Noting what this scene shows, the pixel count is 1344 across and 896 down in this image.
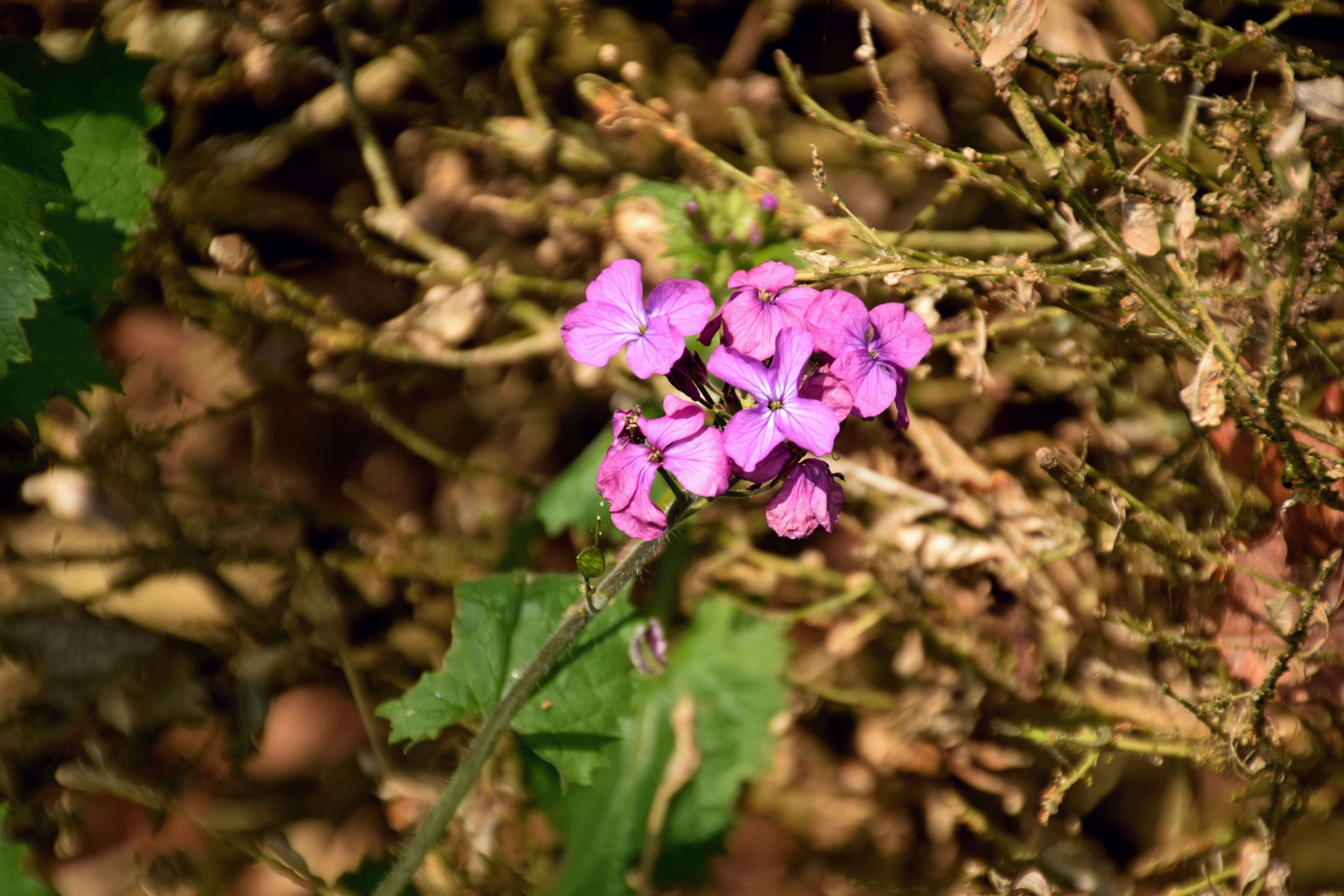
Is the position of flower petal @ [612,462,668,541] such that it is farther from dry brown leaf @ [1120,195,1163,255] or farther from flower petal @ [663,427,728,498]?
dry brown leaf @ [1120,195,1163,255]

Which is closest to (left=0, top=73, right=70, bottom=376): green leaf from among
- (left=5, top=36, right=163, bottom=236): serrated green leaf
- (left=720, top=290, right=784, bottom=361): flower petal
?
(left=5, top=36, right=163, bottom=236): serrated green leaf

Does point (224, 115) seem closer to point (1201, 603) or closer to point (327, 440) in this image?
point (327, 440)

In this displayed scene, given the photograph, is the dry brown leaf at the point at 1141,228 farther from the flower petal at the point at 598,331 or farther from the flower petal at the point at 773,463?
the flower petal at the point at 598,331

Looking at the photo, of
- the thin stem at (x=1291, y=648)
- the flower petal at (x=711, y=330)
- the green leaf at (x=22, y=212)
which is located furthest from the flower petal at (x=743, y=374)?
the green leaf at (x=22, y=212)

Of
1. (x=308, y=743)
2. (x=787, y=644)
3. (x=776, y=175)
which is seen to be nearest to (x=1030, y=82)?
(x=776, y=175)

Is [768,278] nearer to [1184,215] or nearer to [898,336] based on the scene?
[898,336]

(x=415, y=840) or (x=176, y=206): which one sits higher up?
(x=176, y=206)
